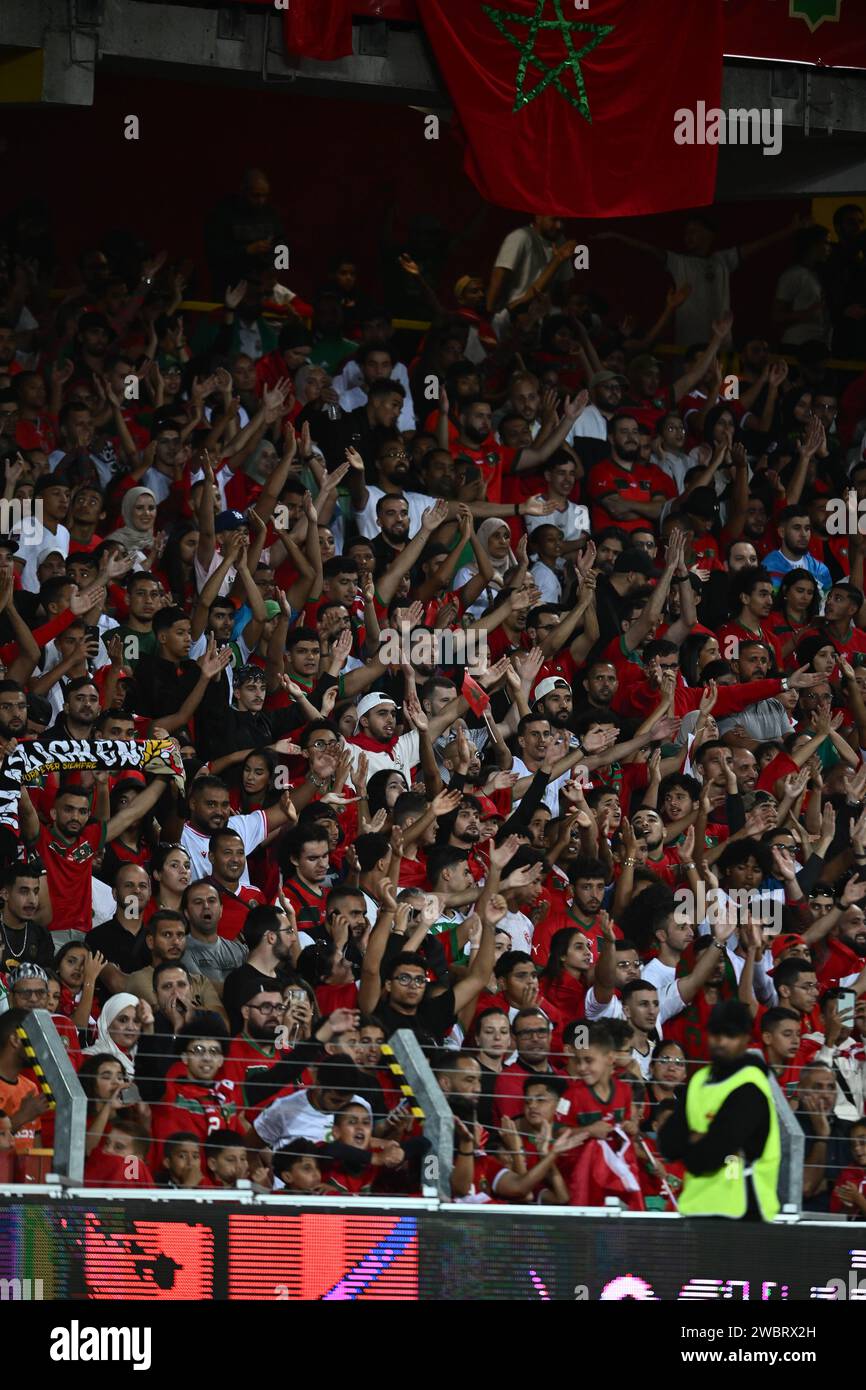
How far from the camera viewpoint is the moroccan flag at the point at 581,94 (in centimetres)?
1385

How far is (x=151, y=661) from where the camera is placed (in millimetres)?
11656

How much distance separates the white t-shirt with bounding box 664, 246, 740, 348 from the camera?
17.0 meters

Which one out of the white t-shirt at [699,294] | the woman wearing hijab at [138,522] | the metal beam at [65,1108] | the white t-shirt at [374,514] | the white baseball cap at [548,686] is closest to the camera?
the metal beam at [65,1108]

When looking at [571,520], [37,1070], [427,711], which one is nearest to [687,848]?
[427,711]

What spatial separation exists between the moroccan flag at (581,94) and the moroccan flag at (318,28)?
1.76 ft

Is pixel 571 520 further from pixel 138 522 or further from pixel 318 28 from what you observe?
pixel 318 28

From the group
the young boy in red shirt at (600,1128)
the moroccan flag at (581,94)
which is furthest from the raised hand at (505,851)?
the moroccan flag at (581,94)

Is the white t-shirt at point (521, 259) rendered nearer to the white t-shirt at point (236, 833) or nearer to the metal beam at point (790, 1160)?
the white t-shirt at point (236, 833)

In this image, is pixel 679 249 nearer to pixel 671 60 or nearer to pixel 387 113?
pixel 387 113

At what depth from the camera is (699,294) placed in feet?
55.8

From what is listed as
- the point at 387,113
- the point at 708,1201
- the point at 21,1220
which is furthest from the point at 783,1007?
the point at 387,113
